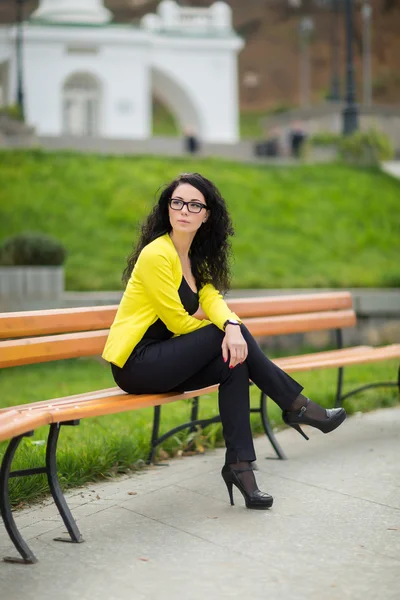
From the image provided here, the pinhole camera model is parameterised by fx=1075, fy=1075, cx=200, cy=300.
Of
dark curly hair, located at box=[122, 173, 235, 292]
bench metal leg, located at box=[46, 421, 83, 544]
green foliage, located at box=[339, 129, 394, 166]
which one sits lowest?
bench metal leg, located at box=[46, 421, 83, 544]

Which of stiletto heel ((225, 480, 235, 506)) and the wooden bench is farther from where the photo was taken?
stiletto heel ((225, 480, 235, 506))

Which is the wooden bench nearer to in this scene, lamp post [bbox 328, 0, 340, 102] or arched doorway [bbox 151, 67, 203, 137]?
arched doorway [bbox 151, 67, 203, 137]

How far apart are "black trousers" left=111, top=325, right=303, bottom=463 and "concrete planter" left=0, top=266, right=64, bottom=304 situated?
23.1 feet

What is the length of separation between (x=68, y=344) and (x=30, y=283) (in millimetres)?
6871

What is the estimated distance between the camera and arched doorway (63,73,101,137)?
3634 centimetres

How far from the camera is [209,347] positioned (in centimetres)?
485

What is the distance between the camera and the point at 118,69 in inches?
1393

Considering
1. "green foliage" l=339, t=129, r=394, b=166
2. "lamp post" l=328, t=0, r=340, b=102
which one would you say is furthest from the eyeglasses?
"lamp post" l=328, t=0, r=340, b=102

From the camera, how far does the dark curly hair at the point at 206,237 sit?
5.14 m

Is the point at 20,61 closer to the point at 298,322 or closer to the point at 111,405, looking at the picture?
the point at 298,322

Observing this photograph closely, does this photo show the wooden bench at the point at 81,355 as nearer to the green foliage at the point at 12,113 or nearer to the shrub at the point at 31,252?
the shrub at the point at 31,252

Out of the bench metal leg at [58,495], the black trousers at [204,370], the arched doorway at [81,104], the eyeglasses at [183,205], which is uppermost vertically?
the arched doorway at [81,104]

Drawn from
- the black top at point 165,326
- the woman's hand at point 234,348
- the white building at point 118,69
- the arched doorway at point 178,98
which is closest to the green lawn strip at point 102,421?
the black top at point 165,326

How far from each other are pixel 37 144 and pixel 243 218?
7.20 metres
